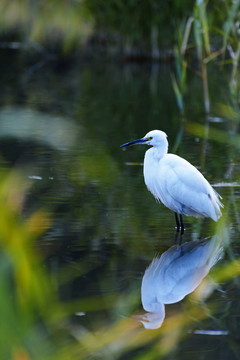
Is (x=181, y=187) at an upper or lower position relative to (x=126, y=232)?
upper

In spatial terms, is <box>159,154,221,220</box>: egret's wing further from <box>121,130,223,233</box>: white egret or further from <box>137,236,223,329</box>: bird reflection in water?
<box>137,236,223,329</box>: bird reflection in water

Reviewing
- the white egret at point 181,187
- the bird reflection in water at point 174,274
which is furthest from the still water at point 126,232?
the white egret at point 181,187

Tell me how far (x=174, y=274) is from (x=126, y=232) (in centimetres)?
66

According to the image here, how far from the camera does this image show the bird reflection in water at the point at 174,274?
2539 mm

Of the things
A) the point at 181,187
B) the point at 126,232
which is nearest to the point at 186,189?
the point at 181,187

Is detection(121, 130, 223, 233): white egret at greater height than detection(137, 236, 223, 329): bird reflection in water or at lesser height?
greater

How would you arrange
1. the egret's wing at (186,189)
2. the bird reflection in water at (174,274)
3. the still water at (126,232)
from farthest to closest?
the egret's wing at (186,189)
the bird reflection in water at (174,274)
the still water at (126,232)

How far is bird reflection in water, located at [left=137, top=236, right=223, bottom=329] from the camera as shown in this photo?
2.54 m

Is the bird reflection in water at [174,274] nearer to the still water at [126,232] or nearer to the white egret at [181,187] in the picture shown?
the still water at [126,232]

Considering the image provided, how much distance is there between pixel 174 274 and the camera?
3002 mm

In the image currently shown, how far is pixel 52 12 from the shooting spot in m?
13.4

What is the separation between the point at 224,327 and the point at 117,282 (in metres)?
0.60

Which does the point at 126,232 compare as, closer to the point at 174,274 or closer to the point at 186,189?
the point at 186,189

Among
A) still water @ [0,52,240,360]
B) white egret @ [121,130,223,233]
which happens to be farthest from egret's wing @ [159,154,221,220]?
still water @ [0,52,240,360]
